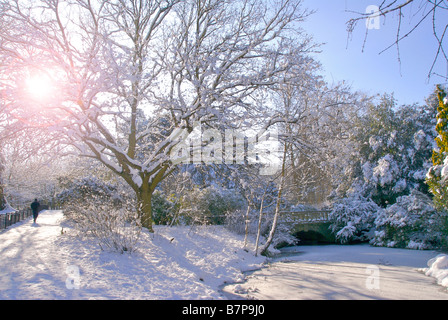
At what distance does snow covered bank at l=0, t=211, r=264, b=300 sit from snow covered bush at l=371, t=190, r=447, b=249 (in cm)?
990

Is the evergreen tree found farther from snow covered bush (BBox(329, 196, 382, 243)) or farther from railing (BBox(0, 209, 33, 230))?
railing (BBox(0, 209, 33, 230))

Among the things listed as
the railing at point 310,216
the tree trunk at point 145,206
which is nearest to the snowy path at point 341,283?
the tree trunk at point 145,206

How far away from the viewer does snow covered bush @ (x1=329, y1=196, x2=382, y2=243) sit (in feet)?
68.1

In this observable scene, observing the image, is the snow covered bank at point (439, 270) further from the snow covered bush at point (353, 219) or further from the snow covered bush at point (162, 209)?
the snow covered bush at point (353, 219)

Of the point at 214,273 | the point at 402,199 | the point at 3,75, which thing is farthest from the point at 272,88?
the point at 402,199

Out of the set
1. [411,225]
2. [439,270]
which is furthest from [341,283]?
[411,225]

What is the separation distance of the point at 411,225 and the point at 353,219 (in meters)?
4.09

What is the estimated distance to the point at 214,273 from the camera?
9.09 meters

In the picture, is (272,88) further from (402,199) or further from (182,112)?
(402,199)

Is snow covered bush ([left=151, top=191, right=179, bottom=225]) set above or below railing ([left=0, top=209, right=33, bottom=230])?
above

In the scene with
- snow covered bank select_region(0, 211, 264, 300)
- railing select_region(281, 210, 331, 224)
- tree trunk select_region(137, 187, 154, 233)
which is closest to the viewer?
snow covered bank select_region(0, 211, 264, 300)

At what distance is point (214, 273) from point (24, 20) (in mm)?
8849

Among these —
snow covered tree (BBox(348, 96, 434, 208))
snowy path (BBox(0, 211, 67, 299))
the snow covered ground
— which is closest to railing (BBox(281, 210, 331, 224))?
snow covered tree (BBox(348, 96, 434, 208))

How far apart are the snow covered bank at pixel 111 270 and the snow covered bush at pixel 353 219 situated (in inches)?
453
